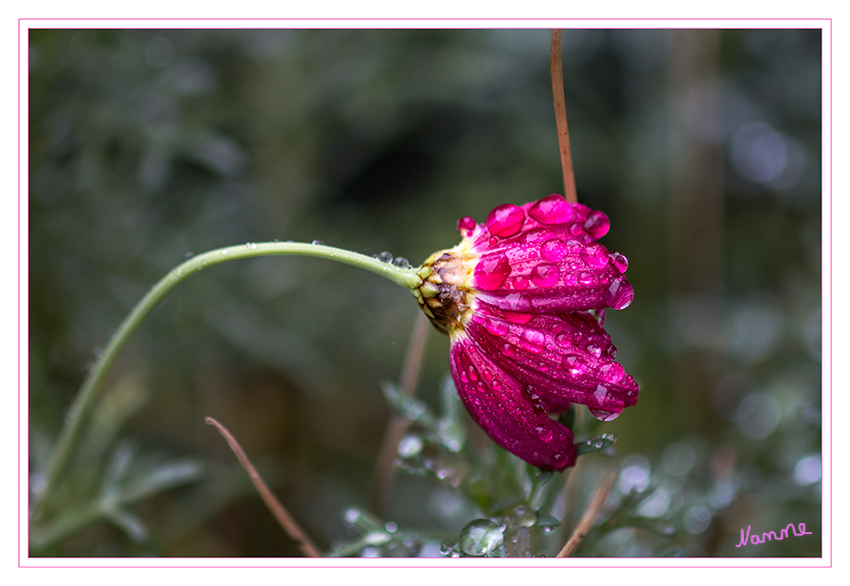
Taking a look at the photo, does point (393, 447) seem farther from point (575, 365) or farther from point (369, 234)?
point (369, 234)

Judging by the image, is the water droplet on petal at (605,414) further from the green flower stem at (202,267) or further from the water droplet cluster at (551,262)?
the green flower stem at (202,267)

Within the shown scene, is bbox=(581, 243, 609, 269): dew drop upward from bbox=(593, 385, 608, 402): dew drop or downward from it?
upward

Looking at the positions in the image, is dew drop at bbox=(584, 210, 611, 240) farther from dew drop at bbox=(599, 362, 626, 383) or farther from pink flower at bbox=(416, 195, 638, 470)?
dew drop at bbox=(599, 362, 626, 383)

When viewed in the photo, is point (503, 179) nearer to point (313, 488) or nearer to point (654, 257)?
point (654, 257)
